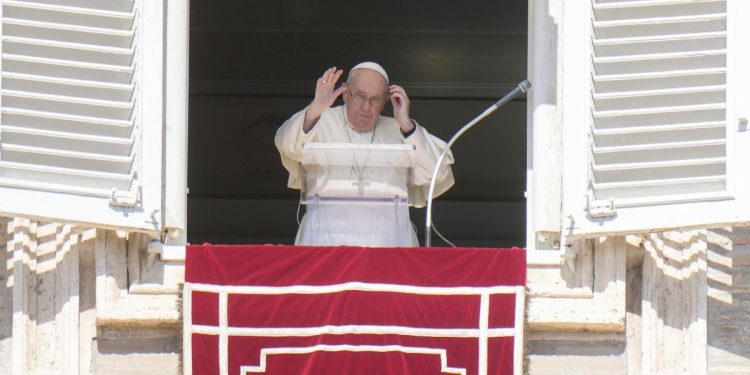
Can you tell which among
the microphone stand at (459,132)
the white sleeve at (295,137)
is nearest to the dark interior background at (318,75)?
the white sleeve at (295,137)

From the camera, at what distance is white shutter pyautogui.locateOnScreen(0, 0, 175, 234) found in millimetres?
7223

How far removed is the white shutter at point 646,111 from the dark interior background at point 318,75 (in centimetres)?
389

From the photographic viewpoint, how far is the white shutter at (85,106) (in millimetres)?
7223

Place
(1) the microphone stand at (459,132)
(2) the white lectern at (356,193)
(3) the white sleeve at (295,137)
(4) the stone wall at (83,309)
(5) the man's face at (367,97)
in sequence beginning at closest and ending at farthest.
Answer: (4) the stone wall at (83,309), (1) the microphone stand at (459,132), (2) the white lectern at (356,193), (3) the white sleeve at (295,137), (5) the man's face at (367,97)

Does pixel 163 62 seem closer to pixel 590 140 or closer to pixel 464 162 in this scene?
pixel 590 140

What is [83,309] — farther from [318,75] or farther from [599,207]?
[318,75]

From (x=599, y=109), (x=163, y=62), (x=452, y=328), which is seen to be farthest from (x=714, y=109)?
(x=163, y=62)

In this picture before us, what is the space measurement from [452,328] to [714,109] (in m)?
1.04

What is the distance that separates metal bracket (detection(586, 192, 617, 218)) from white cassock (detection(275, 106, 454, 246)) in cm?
102

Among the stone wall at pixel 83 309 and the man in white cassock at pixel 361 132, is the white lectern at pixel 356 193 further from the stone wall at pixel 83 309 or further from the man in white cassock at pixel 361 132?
the stone wall at pixel 83 309

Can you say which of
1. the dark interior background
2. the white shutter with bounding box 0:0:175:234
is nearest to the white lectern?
the white shutter with bounding box 0:0:175:234

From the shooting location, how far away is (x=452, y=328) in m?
7.26

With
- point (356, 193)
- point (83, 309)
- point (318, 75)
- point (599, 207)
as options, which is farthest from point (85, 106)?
point (318, 75)

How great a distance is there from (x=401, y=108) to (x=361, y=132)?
0.23 m
